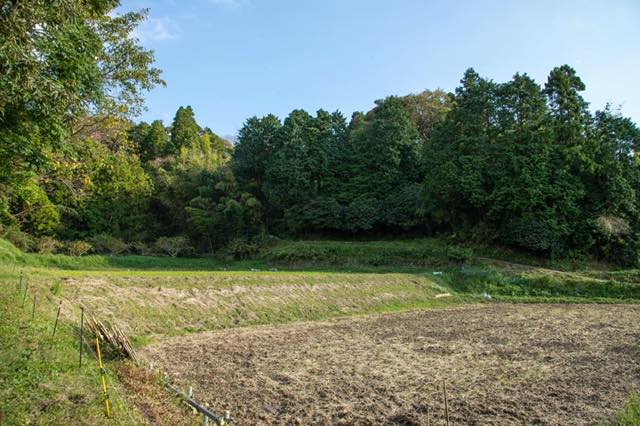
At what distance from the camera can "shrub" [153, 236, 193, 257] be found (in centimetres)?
3916

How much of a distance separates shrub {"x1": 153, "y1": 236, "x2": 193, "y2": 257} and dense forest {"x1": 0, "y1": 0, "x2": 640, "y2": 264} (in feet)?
0.60

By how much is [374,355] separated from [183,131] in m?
49.2

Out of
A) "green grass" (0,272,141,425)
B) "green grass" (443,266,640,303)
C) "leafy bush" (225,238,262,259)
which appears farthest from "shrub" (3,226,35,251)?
"green grass" (443,266,640,303)

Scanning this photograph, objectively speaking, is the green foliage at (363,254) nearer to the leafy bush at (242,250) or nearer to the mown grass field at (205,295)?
the mown grass field at (205,295)

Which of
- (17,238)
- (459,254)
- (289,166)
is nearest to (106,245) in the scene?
(17,238)

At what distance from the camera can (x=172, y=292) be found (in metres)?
16.0

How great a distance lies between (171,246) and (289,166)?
500 inches

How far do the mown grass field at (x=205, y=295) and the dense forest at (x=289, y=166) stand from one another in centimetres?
313

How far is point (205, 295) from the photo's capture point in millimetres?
16797

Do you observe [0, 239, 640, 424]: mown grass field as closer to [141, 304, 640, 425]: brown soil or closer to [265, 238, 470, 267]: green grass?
[265, 238, 470, 267]: green grass

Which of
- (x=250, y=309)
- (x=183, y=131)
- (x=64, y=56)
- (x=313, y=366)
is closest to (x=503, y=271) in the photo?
(x=250, y=309)

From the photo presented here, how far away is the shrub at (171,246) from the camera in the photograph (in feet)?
128

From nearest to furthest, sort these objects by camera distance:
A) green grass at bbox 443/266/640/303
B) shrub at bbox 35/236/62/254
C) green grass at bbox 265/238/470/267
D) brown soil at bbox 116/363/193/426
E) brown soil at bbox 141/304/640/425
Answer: brown soil at bbox 116/363/193/426
brown soil at bbox 141/304/640/425
green grass at bbox 443/266/640/303
shrub at bbox 35/236/62/254
green grass at bbox 265/238/470/267

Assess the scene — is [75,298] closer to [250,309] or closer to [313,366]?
[250,309]
